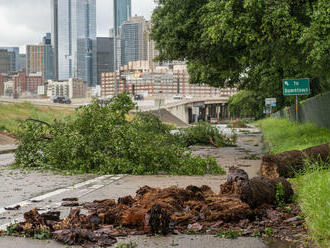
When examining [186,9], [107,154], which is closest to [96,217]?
[107,154]

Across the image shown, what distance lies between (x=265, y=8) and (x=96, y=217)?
36.0ft

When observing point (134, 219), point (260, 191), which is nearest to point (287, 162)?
point (260, 191)

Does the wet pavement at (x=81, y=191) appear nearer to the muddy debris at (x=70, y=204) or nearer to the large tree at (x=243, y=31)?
the muddy debris at (x=70, y=204)

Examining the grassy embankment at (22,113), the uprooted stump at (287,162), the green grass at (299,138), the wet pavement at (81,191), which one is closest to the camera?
the wet pavement at (81,191)

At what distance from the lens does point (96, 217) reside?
5656 millimetres

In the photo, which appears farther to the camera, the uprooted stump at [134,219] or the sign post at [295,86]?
the sign post at [295,86]

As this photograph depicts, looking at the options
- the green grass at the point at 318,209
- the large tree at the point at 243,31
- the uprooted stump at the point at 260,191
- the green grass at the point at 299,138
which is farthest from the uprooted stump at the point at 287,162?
the large tree at the point at 243,31

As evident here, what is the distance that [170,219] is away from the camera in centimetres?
557

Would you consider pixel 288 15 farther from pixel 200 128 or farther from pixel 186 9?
pixel 200 128

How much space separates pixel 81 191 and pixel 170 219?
11.9 ft

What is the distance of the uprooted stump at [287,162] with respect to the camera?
8836 mm

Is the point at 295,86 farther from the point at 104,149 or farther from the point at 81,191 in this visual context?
the point at 81,191

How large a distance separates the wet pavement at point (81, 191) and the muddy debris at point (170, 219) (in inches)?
7.9

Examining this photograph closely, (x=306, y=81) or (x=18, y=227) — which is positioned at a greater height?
(x=306, y=81)
